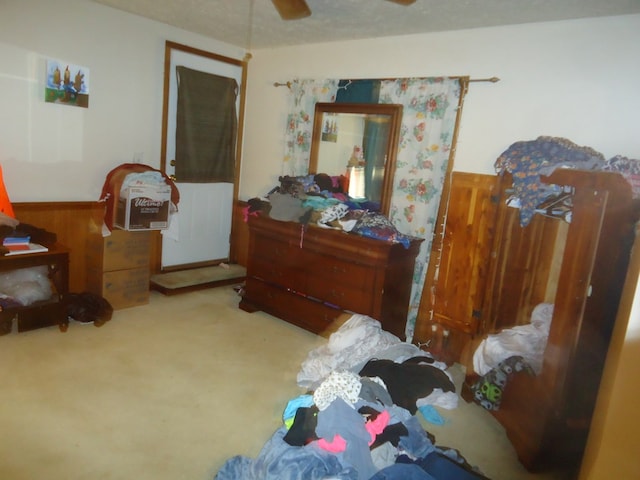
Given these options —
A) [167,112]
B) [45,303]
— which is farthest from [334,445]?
[167,112]

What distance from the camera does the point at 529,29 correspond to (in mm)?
2992

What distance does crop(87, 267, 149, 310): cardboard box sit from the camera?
3.66 meters

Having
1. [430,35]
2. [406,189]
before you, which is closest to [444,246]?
[406,189]

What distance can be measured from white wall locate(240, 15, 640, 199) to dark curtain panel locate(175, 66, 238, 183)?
1.20 m

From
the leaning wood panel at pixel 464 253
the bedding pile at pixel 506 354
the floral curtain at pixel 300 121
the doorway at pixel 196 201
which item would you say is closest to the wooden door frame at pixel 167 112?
the doorway at pixel 196 201

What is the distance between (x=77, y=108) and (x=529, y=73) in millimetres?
3479

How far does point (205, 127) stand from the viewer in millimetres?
4520

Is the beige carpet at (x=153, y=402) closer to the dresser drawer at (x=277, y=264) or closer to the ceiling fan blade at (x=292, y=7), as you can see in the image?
the dresser drawer at (x=277, y=264)

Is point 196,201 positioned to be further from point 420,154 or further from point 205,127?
point 420,154

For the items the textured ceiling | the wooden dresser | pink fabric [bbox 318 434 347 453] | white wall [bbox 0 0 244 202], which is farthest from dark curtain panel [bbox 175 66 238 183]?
pink fabric [bbox 318 434 347 453]

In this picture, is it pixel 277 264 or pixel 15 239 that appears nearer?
pixel 15 239

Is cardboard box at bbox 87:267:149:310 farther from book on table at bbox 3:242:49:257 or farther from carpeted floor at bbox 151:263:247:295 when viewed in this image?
book on table at bbox 3:242:49:257

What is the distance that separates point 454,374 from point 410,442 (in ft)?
4.26

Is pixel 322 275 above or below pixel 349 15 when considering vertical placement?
below
